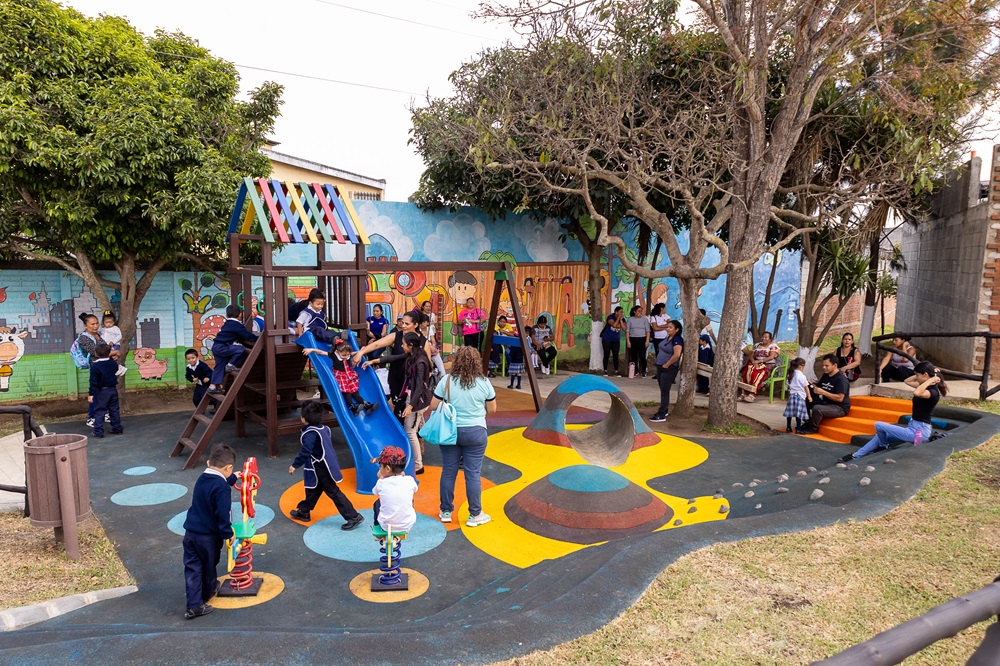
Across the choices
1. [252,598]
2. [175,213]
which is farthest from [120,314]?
[252,598]

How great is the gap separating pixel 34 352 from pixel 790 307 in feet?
67.5

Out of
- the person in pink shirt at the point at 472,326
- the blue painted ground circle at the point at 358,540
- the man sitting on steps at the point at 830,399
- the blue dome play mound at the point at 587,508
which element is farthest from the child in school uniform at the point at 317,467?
the person in pink shirt at the point at 472,326

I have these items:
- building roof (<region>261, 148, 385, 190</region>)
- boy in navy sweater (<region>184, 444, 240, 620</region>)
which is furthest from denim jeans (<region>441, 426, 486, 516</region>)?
building roof (<region>261, 148, 385, 190</region>)

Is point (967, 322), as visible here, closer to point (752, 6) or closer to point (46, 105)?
point (752, 6)

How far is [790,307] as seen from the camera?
22266mm

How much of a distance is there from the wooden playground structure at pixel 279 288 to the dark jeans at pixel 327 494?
8.50 feet

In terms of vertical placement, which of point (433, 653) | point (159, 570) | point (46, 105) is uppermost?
point (46, 105)

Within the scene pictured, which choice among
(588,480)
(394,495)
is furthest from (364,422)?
(394,495)

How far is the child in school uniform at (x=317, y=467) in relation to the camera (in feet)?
21.5

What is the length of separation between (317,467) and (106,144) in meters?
7.01

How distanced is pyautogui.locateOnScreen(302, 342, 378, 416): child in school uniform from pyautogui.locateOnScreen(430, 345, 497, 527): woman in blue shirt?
6.37ft

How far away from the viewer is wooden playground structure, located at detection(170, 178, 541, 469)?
9328 millimetres

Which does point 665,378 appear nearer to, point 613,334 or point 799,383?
point 799,383

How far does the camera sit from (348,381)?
29.0 feet
